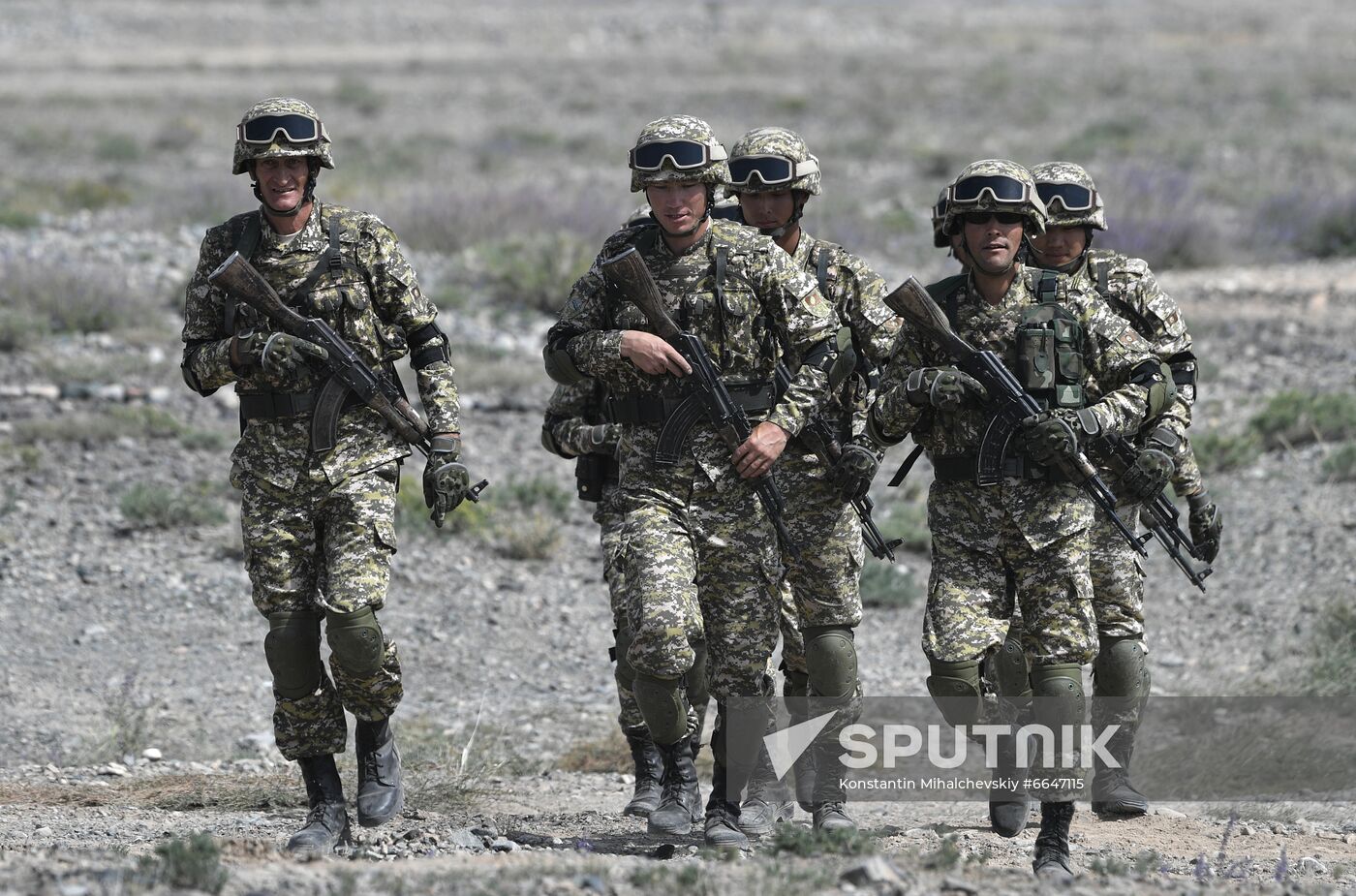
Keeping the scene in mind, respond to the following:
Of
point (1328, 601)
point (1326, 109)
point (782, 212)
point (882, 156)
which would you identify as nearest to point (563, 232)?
point (1328, 601)

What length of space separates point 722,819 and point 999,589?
1214mm

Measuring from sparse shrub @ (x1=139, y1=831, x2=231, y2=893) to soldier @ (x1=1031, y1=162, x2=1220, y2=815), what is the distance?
3.47m

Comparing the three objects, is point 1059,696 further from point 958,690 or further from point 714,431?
point 714,431

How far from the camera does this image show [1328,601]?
30.9 feet

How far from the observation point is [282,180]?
6.08 meters

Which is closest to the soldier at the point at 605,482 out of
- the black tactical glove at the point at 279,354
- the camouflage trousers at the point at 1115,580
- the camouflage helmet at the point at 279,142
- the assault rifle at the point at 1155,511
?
the black tactical glove at the point at 279,354

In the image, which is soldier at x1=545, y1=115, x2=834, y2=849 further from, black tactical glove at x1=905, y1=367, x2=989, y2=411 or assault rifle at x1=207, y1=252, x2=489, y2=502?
assault rifle at x1=207, y1=252, x2=489, y2=502

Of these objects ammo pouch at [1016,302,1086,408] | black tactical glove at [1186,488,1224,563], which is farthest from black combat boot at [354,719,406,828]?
black tactical glove at [1186,488,1224,563]

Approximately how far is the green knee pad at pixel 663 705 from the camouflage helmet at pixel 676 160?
Answer: 5.28ft

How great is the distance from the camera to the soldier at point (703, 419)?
5965 millimetres

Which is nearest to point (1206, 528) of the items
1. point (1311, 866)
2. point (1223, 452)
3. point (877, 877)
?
point (1311, 866)

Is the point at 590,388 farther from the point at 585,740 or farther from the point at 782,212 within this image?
the point at 585,740

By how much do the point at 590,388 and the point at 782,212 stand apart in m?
1.06

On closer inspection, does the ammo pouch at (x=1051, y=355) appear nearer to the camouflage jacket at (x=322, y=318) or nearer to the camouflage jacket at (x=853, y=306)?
the camouflage jacket at (x=853, y=306)
